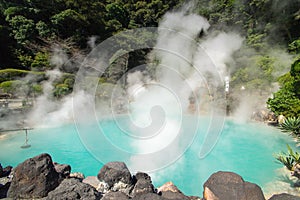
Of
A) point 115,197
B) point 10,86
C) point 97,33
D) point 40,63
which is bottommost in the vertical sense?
point 115,197

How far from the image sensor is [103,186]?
3236mm

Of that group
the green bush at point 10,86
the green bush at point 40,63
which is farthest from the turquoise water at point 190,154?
the green bush at point 40,63

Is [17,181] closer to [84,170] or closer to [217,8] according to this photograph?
[84,170]

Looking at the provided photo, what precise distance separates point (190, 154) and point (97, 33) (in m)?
14.7

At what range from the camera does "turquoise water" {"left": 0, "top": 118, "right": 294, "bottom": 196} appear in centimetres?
425

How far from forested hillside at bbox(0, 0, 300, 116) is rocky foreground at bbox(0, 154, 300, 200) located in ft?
21.5

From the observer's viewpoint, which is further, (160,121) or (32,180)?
(160,121)

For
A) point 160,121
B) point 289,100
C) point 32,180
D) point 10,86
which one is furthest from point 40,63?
point 289,100

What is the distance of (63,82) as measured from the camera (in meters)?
11.4

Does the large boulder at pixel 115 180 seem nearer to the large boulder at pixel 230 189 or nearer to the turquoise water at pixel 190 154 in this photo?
the turquoise water at pixel 190 154

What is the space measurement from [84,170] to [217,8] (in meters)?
20.6

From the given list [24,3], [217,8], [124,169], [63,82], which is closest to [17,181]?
[124,169]

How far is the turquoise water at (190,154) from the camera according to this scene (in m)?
4.25

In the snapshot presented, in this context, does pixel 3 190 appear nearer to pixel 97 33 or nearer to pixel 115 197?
pixel 115 197
